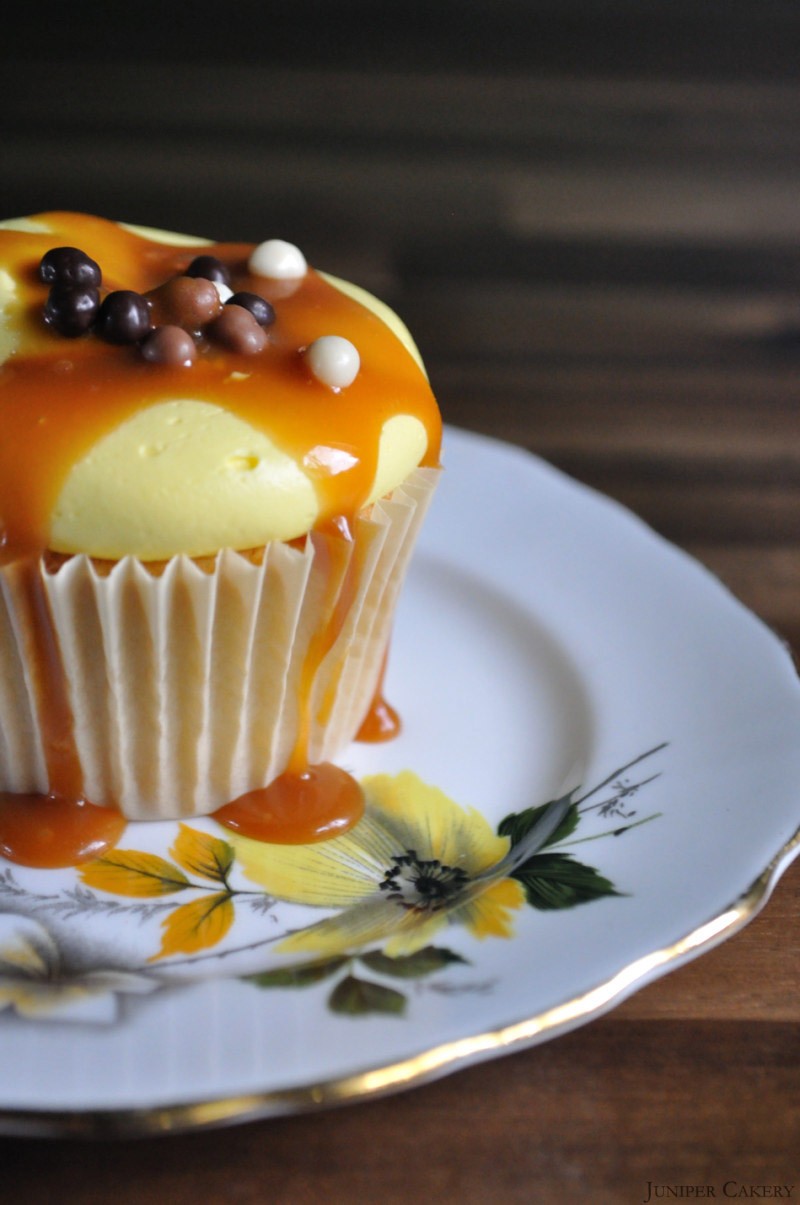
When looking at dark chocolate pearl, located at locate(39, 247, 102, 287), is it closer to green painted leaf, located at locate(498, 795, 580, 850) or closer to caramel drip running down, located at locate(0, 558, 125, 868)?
caramel drip running down, located at locate(0, 558, 125, 868)

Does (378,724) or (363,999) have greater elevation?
(363,999)

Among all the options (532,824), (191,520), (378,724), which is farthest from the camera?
(378,724)

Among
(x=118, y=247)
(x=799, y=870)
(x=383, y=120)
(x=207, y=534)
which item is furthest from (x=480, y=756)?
(x=383, y=120)

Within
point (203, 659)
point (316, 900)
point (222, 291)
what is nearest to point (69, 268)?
point (222, 291)

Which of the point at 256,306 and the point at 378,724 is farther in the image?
the point at 378,724

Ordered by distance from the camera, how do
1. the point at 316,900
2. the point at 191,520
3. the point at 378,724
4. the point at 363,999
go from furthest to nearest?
the point at 378,724 < the point at 316,900 < the point at 191,520 < the point at 363,999

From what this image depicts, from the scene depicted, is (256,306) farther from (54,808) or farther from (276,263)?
(54,808)

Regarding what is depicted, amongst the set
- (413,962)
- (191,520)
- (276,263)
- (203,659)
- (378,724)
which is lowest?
(378,724)
